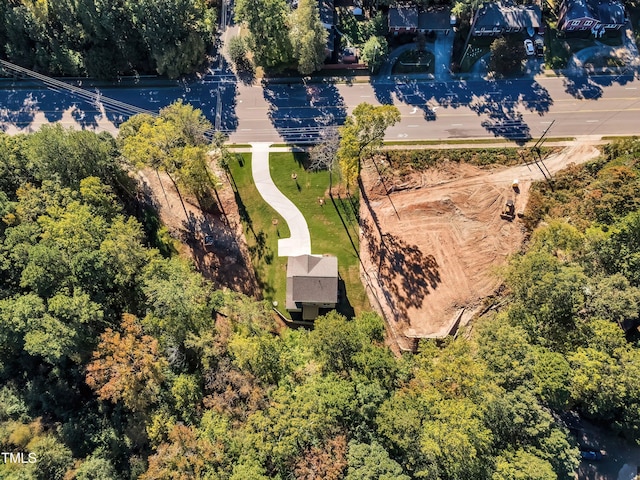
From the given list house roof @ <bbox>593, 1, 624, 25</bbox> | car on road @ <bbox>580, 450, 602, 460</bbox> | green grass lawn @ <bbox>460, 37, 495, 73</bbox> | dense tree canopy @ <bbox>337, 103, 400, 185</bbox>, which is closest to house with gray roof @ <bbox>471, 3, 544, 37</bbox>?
green grass lawn @ <bbox>460, 37, 495, 73</bbox>

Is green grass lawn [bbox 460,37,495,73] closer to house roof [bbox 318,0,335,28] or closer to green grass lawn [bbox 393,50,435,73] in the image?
green grass lawn [bbox 393,50,435,73]

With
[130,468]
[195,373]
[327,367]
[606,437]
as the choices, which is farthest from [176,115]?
[606,437]

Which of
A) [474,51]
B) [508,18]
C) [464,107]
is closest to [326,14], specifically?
[474,51]

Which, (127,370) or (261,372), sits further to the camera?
(261,372)

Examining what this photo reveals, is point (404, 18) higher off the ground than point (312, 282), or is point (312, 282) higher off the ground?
point (404, 18)

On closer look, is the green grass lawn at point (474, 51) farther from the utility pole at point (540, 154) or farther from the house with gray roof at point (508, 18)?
the utility pole at point (540, 154)

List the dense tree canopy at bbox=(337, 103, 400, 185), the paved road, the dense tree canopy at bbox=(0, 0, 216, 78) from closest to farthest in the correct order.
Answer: the dense tree canopy at bbox=(337, 103, 400, 185)
the dense tree canopy at bbox=(0, 0, 216, 78)
the paved road

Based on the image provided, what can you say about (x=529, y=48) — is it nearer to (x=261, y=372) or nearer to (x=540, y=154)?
(x=540, y=154)
